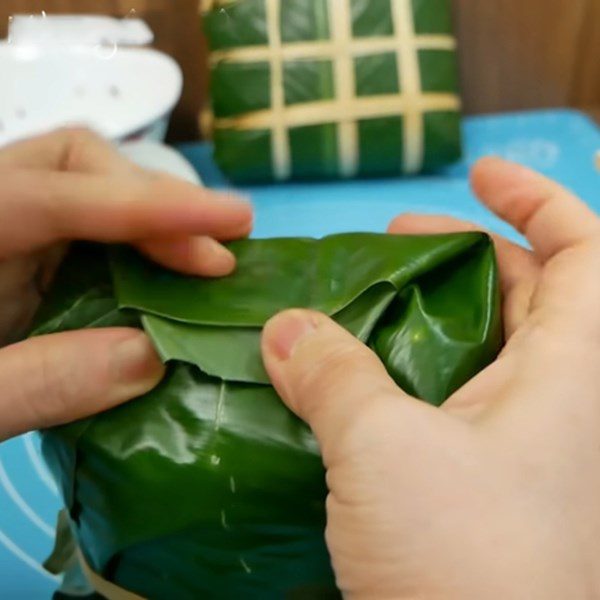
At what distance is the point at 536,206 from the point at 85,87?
0.62 m

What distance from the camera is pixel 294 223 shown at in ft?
2.77

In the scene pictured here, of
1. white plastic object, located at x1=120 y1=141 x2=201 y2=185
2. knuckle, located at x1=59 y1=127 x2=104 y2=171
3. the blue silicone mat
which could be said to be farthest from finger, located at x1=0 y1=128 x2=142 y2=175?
white plastic object, located at x1=120 y1=141 x2=201 y2=185

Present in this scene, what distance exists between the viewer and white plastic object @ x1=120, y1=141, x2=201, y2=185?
2.67ft

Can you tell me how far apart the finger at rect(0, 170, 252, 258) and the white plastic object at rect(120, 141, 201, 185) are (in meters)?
0.43

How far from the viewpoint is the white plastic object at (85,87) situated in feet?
2.78

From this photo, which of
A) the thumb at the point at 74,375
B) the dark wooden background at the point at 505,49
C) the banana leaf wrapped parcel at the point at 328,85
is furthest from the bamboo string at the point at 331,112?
the thumb at the point at 74,375

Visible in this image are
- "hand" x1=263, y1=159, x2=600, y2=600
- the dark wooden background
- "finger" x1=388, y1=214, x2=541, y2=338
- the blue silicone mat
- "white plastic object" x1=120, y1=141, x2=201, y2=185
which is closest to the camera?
"hand" x1=263, y1=159, x2=600, y2=600

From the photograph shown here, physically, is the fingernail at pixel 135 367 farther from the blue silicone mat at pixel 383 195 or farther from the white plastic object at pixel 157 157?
the white plastic object at pixel 157 157

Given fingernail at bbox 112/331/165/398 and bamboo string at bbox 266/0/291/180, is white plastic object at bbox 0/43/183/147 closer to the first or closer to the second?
bamboo string at bbox 266/0/291/180

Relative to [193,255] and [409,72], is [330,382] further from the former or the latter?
[409,72]

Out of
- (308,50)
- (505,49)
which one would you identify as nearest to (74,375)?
(308,50)

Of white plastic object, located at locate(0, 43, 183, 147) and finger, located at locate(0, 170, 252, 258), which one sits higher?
finger, located at locate(0, 170, 252, 258)

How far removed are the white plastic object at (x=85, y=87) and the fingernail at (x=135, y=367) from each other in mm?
533

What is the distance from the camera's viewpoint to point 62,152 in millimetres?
443
